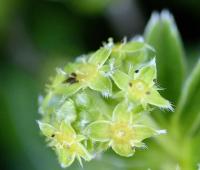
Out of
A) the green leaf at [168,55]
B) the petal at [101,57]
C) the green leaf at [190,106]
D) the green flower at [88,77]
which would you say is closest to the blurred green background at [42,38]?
the green leaf at [168,55]

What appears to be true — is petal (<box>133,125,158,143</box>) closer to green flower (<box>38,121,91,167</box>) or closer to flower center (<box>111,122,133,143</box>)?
flower center (<box>111,122,133,143</box>)

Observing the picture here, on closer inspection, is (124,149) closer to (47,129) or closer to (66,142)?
(66,142)

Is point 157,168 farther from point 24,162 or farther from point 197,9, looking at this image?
point 197,9

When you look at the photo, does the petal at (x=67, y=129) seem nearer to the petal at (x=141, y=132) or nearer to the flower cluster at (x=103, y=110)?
the flower cluster at (x=103, y=110)

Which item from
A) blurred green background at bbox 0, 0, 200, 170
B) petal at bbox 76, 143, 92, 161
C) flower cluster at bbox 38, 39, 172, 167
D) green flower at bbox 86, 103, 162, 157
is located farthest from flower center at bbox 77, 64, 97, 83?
blurred green background at bbox 0, 0, 200, 170

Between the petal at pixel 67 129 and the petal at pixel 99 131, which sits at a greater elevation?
the petal at pixel 67 129

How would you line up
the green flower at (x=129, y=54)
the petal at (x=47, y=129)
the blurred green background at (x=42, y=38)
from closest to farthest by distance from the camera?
1. the petal at (x=47, y=129)
2. the green flower at (x=129, y=54)
3. the blurred green background at (x=42, y=38)

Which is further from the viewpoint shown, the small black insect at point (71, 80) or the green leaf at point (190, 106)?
the green leaf at point (190, 106)

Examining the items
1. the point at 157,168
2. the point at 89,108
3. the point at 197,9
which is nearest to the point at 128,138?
the point at 89,108
